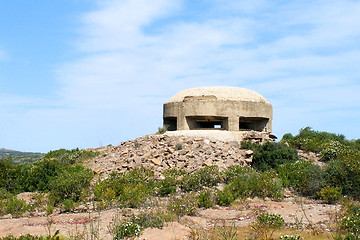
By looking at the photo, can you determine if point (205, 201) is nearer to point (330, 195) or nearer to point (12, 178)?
point (330, 195)

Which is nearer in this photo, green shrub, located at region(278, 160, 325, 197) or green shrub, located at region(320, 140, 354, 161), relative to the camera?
green shrub, located at region(278, 160, 325, 197)

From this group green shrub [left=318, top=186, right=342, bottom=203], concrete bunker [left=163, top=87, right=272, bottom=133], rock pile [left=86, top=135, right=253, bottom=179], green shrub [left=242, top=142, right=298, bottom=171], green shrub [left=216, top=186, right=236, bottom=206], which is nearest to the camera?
green shrub [left=216, top=186, right=236, bottom=206]

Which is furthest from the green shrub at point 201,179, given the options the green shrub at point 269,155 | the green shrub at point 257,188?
the green shrub at point 269,155

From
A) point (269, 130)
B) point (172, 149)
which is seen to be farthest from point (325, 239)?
point (269, 130)

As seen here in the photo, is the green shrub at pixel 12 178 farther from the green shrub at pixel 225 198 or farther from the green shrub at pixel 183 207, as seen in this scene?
the green shrub at pixel 225 198

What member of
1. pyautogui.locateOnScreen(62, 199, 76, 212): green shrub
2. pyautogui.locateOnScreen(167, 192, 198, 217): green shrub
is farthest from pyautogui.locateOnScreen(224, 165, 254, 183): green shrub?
pyautogui.locateOnScreen(62, 199, 76, 212): green shrub

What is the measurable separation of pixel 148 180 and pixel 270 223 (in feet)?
18.5

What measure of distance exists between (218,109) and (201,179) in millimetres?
5826

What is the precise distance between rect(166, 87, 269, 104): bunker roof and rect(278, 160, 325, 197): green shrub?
214 inches

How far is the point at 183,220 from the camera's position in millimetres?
7953

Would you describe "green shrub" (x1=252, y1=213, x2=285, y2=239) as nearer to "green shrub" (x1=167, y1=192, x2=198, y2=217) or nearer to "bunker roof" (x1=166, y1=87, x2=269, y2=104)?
"green shrub" (x1=167, y1=192, x2=198, y2=217)

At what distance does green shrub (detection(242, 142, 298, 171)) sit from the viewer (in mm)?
14852

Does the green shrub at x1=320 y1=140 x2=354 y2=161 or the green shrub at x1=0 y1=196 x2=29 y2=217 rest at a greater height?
the green shrub at x1=320 y1=140 x2=354 y2=161

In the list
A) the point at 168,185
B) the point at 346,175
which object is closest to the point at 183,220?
the point at 168,185
